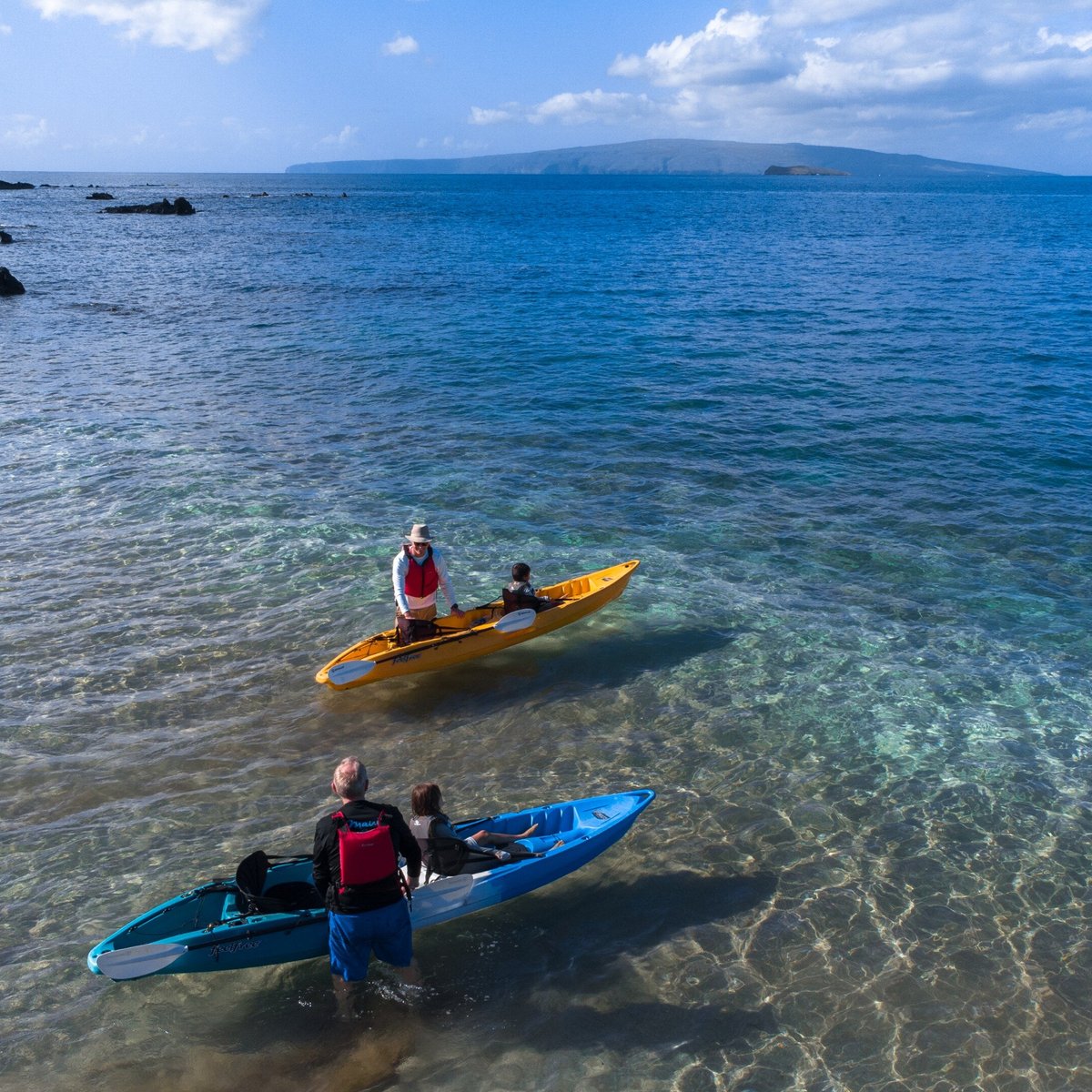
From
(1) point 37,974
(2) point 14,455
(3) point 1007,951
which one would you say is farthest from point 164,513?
(3) point 1007,951

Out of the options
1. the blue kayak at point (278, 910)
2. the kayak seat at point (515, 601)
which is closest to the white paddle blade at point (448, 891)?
the blue kayak at point (278, 910)

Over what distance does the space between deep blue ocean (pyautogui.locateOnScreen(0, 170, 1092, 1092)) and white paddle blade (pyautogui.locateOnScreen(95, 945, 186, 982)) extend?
2.12 ft

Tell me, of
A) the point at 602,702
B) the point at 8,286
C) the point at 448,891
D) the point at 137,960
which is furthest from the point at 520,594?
the point at 8,286

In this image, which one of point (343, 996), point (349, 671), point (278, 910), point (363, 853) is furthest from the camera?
point (349, 671)

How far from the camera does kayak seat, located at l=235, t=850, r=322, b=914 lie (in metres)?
7.95

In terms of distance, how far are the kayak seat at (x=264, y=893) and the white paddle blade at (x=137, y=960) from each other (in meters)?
0.64

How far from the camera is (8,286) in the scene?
46719 mm

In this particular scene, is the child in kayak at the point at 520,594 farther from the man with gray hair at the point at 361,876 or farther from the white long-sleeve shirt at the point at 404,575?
the man with gray hair at the point at 361,876

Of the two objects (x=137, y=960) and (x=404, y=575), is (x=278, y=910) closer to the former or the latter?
(x=137, y=960)

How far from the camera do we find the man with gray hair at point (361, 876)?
7031 mm

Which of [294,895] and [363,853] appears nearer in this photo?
[363,853]

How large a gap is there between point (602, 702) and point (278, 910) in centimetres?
579

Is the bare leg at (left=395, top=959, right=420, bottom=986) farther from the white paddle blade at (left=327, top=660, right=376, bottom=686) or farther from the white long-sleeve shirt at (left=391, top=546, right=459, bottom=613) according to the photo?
the white long-sleeve shirt at (left=391, top=546, right=459, bottom=613)

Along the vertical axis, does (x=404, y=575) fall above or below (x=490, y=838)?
above
